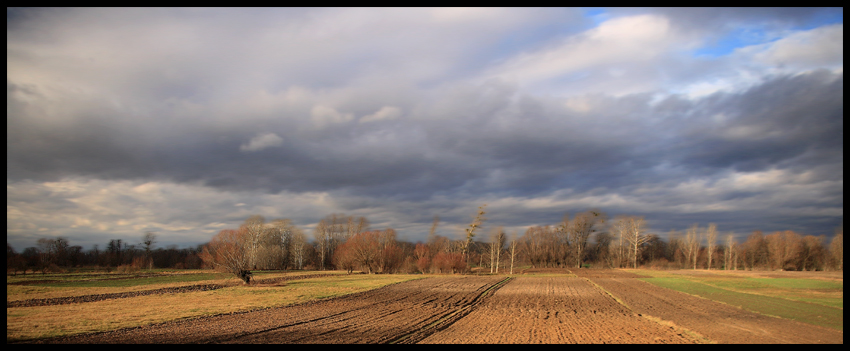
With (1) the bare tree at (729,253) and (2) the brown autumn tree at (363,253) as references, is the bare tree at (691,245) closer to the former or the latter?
(1) the bare tree at (729,253)

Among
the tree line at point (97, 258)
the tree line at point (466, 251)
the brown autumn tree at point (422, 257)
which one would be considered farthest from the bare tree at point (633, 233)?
the tree line at point (97, 258)

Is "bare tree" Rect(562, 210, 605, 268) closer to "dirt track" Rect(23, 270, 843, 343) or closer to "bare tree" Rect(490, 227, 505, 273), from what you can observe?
"bare tree" Rect(490, 227, 505, 273)

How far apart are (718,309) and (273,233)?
2500 inches

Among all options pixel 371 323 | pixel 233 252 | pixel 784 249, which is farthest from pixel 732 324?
pixel 784 249

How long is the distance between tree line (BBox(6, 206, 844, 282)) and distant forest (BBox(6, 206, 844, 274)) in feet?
0.60

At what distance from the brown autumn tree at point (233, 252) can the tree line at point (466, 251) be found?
284 mm

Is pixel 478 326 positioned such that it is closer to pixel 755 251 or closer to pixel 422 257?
pixel 422 257

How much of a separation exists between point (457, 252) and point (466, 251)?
97.1 inches

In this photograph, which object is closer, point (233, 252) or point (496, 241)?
point (233, 252)

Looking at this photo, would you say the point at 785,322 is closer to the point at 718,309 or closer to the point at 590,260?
the point at 718,309

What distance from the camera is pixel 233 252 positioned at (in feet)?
124

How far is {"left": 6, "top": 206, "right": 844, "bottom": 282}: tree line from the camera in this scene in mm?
63000

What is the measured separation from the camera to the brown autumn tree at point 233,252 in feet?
122
